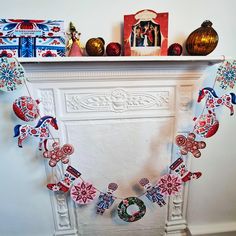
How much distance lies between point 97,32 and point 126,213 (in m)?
1.00

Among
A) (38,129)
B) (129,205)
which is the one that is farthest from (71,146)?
(129,205)

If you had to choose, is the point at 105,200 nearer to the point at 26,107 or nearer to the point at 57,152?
the point at 57,152

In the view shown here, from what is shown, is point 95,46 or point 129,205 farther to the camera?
point 129,205

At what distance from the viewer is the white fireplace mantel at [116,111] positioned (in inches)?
32.1

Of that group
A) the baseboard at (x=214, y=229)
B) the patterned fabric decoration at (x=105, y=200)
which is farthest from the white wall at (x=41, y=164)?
the patterned fabric decoration at (x=105, y=200)

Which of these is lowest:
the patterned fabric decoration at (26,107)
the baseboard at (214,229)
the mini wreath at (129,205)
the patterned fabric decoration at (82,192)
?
the baseboard at (214,229)

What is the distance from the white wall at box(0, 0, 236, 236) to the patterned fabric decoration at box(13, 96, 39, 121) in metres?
0.13

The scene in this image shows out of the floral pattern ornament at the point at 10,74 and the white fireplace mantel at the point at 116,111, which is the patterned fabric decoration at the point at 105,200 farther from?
the floral pattern ornament at the point at 10,74

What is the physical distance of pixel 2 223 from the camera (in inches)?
42.4

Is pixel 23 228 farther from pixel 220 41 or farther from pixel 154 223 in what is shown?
pixel 220 41

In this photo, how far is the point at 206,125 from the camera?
83 centimetres

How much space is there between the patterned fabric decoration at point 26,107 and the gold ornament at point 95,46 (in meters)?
0.34

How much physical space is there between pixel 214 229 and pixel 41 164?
1.28 metres

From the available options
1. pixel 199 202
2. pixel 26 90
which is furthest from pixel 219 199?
pixel 26 90
